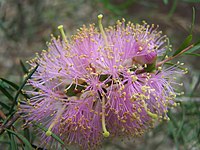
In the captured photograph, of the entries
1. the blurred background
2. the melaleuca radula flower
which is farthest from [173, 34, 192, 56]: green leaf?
the blurred background

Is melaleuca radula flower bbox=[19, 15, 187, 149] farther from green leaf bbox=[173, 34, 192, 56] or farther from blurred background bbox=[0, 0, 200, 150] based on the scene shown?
blurred background bbox=[0, 0, 200, 150]

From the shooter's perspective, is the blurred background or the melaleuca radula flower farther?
the blurred background

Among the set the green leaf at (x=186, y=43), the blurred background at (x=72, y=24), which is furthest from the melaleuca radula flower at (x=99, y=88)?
the blurred background at (x=72, y=24)

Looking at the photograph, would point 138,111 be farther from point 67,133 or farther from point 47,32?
point 47,32

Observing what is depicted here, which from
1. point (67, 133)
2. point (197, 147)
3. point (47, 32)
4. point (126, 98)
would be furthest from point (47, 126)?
point (47, 32)

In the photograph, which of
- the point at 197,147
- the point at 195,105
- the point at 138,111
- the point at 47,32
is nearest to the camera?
the point at 138,111

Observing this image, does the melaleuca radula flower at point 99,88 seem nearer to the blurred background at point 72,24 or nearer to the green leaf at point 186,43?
the green leaf at point 186,43

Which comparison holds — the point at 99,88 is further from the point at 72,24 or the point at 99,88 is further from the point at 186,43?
the point at 72,24

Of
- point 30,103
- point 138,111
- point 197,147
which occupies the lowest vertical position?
point 197,147
